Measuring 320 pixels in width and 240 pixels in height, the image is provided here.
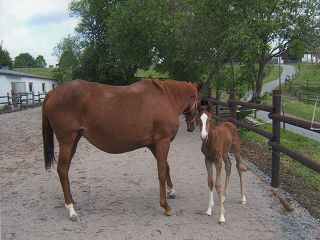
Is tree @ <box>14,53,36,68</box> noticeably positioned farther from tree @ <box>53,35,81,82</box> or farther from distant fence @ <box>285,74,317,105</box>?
distant fence @ <box>285,74,317,105</box>

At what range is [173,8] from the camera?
16.4 m

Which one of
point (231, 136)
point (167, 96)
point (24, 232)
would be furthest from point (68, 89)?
point (231, 136)

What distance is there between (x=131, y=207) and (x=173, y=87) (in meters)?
1.79

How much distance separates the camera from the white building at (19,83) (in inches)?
1234

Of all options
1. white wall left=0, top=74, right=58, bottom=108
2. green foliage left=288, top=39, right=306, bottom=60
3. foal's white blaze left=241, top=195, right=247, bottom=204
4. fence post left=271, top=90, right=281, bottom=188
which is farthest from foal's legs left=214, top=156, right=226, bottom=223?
white wall left=0, top=74, right=58, bottom=108

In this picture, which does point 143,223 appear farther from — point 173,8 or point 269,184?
point 173,8

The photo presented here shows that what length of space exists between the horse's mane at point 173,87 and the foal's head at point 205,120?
2.53 feet

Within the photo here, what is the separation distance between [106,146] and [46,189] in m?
1.86

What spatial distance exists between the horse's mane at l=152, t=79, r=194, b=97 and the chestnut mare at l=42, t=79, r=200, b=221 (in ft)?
0.42

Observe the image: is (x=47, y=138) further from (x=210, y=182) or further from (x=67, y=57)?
(x=67, y=57)

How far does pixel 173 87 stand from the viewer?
5.71m

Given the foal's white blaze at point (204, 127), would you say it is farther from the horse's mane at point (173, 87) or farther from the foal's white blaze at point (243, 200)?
the foal's white blaze at point (243, 200)

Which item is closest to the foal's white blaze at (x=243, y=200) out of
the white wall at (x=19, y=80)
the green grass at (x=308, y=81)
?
the white wall at (x=19, y=80)

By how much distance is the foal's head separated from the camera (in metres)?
4.67
